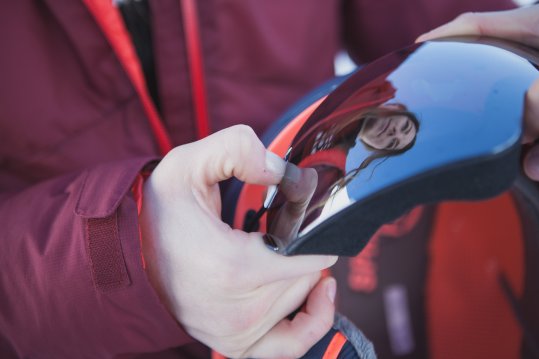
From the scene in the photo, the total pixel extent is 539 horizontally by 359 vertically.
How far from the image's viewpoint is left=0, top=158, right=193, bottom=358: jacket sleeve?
31cm

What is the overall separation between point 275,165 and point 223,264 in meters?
0.08

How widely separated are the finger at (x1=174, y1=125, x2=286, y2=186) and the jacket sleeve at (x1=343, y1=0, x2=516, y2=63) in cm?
34

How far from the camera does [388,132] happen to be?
0.86 feet

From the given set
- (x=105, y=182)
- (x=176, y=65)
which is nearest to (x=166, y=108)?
(x=176, y=65)

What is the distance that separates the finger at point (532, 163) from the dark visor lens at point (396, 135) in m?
0.08

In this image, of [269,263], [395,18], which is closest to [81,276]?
[269,263]

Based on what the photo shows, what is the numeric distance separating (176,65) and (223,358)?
0.30m

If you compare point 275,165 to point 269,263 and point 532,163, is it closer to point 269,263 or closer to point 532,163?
point 269,263

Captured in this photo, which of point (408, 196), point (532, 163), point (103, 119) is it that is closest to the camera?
point (408, 196)

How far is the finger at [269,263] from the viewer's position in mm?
294

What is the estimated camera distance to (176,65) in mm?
458

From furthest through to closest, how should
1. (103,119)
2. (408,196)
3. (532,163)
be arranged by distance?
(103,119)
(532,163)
(408,196)

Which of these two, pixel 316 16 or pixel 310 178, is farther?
pixel 316 16

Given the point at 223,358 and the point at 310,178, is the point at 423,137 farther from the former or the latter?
the point at 223,358
